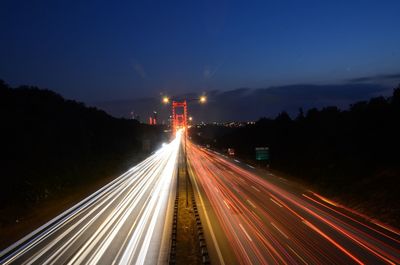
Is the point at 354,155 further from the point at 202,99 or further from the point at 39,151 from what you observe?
the point at 39,151

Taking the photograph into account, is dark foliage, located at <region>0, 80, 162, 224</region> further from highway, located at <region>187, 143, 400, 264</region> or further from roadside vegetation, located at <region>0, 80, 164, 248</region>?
highway, located at <region>187, 143, 400, 264</region>

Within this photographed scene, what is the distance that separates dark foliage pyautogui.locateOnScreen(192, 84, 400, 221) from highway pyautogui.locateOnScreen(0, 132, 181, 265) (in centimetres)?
1322

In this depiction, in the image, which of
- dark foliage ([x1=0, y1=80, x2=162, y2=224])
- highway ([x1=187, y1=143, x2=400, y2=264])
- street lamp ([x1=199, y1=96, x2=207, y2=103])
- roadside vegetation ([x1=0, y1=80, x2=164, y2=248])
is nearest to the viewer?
highway ([x1=187, y1=143, x2=400, y2=264])

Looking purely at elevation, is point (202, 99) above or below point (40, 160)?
above

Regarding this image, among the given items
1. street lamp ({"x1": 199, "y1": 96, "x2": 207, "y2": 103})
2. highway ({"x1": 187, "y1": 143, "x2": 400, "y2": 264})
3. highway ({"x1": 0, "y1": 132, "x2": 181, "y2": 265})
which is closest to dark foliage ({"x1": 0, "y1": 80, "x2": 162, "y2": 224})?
highway ({"x1": 0, "y1": 132, "x2": 181, "y2": 265})

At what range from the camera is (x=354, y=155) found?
163ft

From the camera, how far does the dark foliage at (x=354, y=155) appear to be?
35969mm

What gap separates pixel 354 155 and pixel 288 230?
26730 millimetres

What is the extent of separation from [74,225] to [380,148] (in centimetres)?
2912

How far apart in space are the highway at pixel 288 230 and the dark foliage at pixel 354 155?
9.24 ft

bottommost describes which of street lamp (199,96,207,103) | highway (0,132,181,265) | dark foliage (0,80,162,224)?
highway (0,132,181,265)

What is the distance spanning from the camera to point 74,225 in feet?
91.8

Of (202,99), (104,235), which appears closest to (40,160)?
(202,99)

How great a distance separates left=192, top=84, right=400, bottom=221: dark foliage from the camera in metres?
36.0
